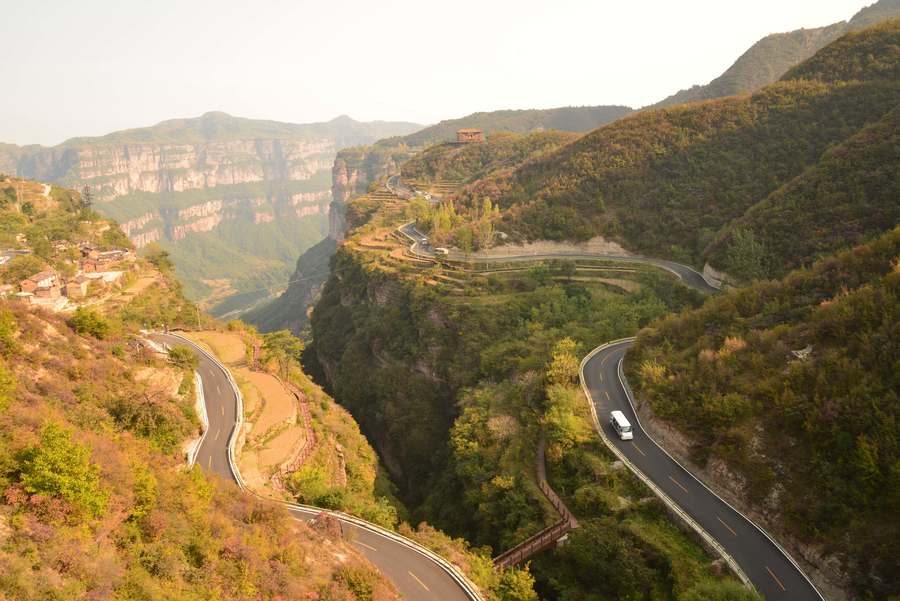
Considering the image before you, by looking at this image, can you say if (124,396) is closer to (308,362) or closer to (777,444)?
(777,444)

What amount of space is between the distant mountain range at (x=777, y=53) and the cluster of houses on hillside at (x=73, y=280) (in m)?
129

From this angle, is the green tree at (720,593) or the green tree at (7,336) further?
the green tree at (7,336)

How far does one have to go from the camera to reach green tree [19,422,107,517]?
13898 mm

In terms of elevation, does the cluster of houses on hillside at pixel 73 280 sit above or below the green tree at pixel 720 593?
above

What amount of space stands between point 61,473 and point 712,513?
25082 mm

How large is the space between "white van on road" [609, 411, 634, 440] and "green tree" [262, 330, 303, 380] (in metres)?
28.3

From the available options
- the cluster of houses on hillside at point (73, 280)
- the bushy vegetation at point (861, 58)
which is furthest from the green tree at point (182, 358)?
the bushy vegetation at point (861, 58)

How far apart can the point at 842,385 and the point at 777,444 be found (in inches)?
148

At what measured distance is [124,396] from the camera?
25.9 meters

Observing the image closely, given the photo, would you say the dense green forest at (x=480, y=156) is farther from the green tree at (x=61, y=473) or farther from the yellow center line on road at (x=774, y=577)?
the green tree at (x=61, y=473)

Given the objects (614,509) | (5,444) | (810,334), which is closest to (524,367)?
(614,509)

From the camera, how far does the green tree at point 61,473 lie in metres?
13.9

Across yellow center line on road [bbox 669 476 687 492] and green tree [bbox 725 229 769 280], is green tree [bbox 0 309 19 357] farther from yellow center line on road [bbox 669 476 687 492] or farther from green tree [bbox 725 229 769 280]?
green tree [bbox 725 229 769 280]

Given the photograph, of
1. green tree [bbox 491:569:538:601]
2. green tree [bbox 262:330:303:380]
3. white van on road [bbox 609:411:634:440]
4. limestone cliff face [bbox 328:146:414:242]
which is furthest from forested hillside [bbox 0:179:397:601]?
limestone cliff face [bbox 328:146:414:242]
